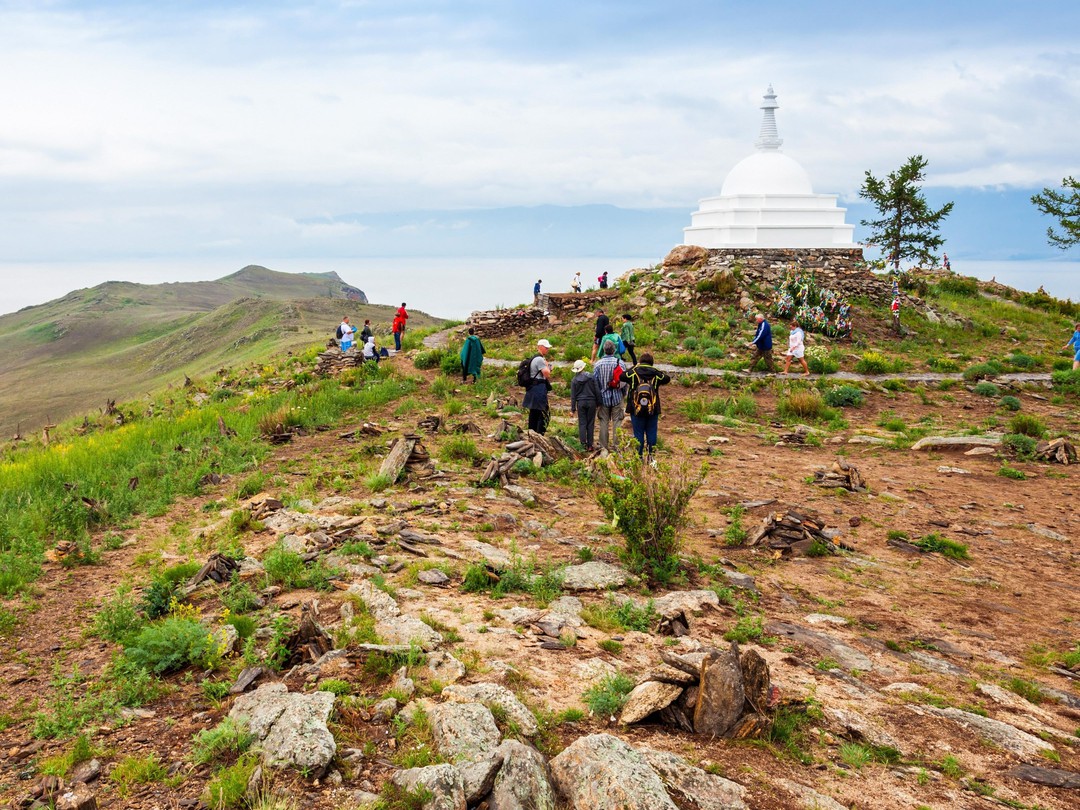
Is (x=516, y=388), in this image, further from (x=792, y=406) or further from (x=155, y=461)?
(x=155, y=461)

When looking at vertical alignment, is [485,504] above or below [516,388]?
below

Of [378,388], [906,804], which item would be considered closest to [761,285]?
[378,388]

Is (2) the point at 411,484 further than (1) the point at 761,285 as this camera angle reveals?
No

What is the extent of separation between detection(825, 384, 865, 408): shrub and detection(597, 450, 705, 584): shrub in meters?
10.4

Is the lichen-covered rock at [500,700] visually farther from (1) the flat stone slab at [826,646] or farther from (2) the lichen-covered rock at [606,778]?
(1) the flat stone slab at [826,646]

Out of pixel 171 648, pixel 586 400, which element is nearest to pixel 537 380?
pixel 586 400

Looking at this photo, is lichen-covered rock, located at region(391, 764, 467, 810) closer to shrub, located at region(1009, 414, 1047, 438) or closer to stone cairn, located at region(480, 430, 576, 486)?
stone cairn, located at region(480, 430, 576, 486)

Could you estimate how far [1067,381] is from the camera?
691 inches

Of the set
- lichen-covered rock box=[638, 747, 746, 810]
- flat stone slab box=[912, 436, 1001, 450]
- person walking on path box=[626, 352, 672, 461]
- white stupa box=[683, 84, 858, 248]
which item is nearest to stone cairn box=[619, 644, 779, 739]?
lichen-covered rock box=[638, 747, 746, 810]

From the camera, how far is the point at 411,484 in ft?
31.8

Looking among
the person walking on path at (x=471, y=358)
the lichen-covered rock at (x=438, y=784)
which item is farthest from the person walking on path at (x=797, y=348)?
the lichen-covered rock at (x=438, y=784)

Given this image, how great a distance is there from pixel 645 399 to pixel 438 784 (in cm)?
711

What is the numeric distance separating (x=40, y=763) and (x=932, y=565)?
27.3 ft

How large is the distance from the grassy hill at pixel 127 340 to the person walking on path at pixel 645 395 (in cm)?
2352
